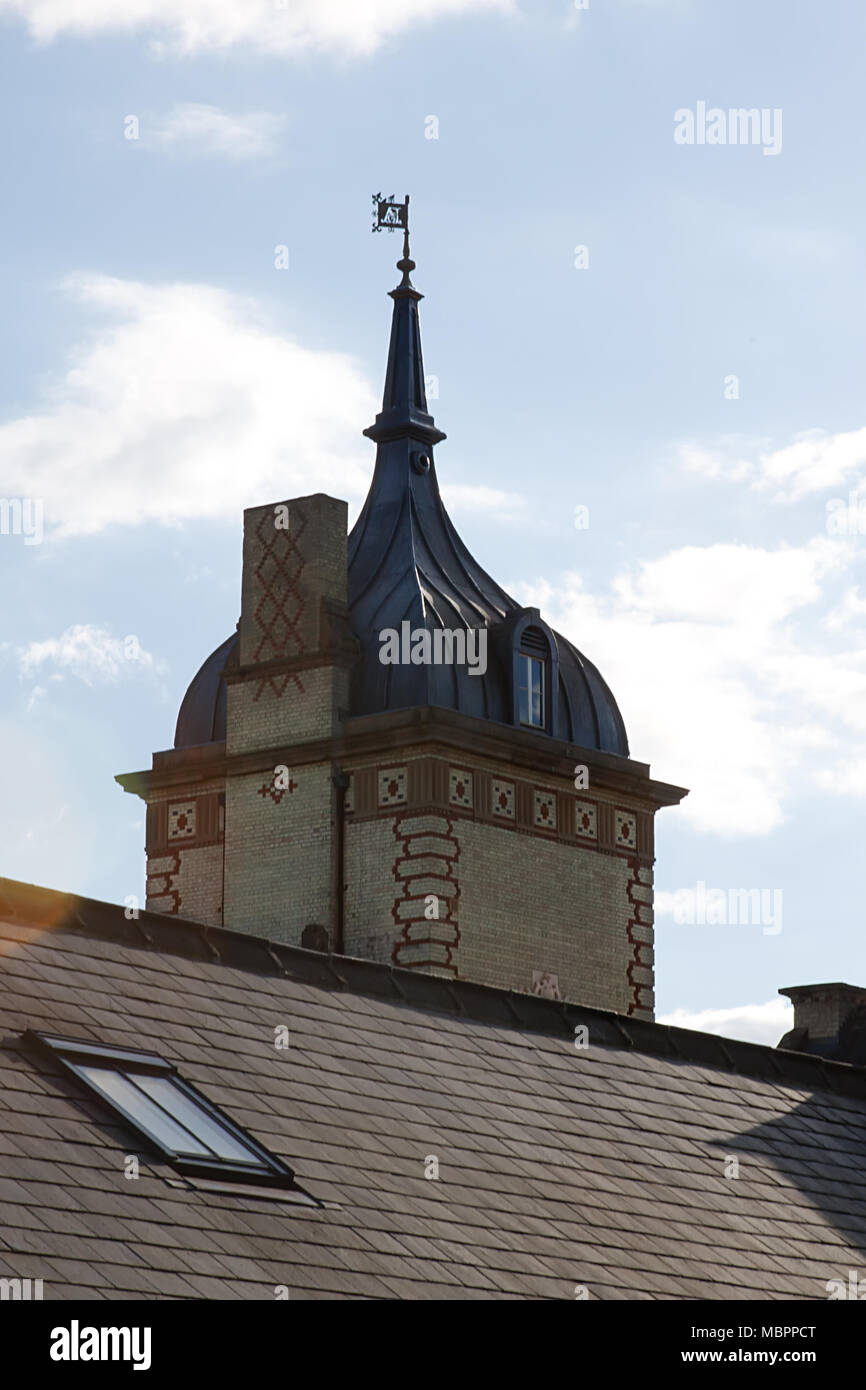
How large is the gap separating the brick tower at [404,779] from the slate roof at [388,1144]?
11.3 meters

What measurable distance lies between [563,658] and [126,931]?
Result: 2068 centimetres

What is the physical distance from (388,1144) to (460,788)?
58.8 ft

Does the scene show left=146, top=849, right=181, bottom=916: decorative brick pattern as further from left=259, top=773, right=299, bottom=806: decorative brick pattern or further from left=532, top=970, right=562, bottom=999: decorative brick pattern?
left=532, top=970, right=562, bottom=999: decorative brick pattern

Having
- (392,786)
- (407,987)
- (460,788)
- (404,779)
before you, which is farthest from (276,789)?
(407,987)

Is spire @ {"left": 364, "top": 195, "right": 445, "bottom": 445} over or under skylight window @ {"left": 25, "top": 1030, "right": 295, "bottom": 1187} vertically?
over

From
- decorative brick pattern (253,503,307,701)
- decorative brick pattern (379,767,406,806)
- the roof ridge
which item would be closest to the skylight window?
the roof ridge

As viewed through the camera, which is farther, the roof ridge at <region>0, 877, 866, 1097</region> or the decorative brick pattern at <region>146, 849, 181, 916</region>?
the decorative brick pattern at <region>146, 849, 181, 916</region>

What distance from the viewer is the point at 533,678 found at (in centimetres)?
3778

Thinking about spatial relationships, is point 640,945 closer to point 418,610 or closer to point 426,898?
point 426,898

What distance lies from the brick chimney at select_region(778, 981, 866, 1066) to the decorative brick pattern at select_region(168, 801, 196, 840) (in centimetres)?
994

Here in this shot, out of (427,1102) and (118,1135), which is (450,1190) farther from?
(118,1135)

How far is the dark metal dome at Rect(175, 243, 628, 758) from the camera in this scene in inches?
1430

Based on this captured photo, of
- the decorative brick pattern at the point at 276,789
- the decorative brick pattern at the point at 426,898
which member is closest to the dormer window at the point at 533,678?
the decorative brick pattern at the point at 426,898

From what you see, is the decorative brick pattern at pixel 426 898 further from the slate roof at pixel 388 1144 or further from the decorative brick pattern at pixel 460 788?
the slate roof at pixel 388 1144
